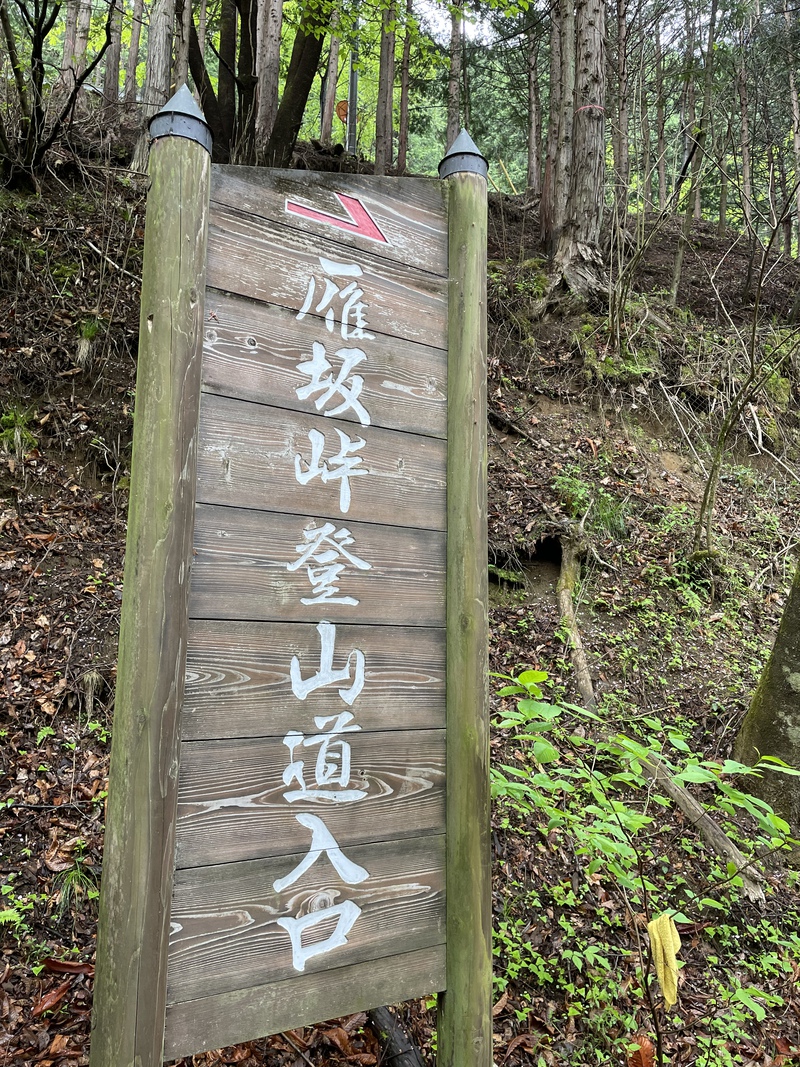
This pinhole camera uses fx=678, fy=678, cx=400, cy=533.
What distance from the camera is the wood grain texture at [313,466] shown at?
1.93 meters

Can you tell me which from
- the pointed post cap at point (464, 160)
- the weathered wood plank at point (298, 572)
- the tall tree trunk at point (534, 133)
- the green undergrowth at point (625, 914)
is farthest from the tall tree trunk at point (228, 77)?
the green undergrowth at point (625, 914)

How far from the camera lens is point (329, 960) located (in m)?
1.90

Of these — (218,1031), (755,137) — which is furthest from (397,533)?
(755,137)

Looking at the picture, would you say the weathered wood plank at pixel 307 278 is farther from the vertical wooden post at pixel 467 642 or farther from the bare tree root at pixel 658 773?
the bare tree root at pixel 658 773

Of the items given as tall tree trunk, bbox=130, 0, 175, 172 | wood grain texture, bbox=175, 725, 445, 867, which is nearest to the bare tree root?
wood grain texture, bbox=175, 725, 445, 867

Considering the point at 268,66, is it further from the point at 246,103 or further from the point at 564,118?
the point at 564,118

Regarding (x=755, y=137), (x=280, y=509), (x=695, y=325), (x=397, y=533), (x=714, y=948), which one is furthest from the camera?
(x=755, y=137)

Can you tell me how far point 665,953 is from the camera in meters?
1.97

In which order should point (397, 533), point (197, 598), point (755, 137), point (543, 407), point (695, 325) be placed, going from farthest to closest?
point (755, 137) < point (695, 325) < point (543, 407) < point (397, 533) < point (197, 598)

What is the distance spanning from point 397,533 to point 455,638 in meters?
0.40

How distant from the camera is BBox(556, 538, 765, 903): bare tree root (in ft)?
12.2

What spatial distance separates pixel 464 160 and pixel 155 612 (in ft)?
6.25

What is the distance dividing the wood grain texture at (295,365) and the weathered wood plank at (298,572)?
361 millimetres

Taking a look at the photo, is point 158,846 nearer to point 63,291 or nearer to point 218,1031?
point 218,1031
